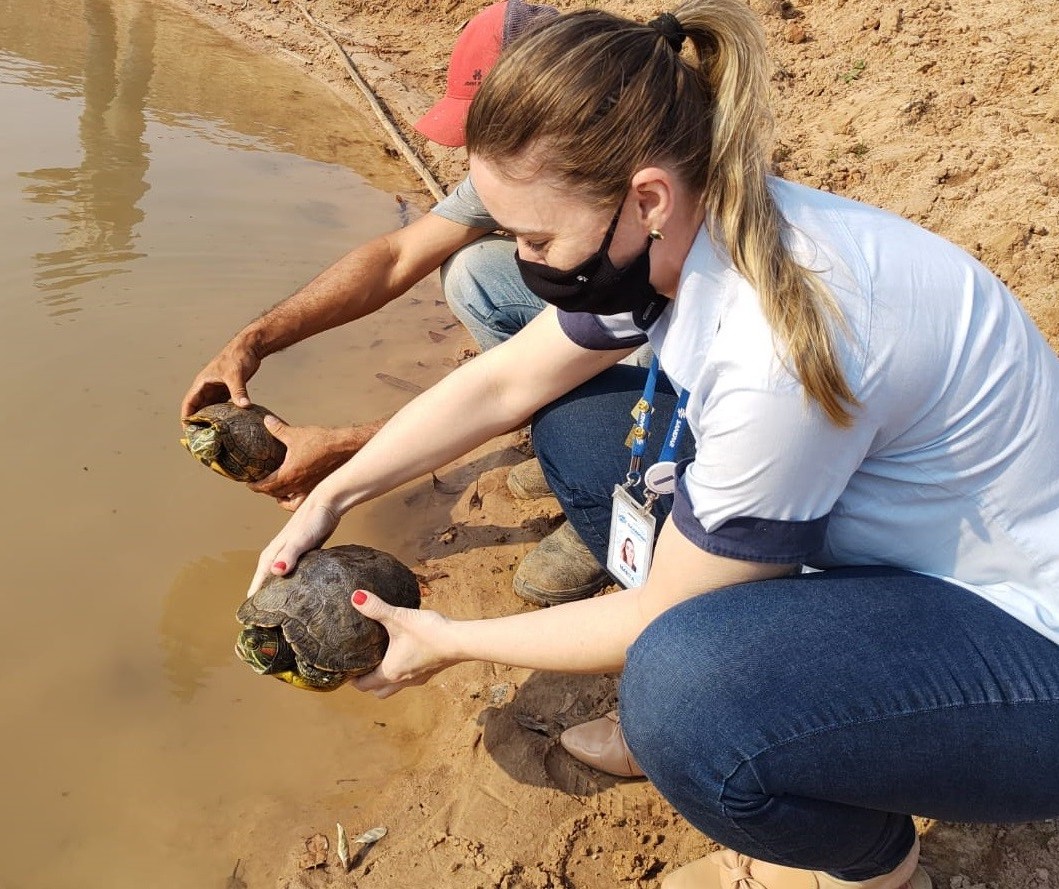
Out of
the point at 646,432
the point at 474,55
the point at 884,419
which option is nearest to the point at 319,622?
the point at 646,432

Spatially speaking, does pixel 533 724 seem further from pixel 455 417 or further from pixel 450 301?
pixel 450 301

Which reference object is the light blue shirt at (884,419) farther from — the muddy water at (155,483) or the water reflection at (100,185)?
the water reflection at (100,185)

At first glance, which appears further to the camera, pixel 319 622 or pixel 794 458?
pixel 319 622

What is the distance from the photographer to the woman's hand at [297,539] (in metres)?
2.66

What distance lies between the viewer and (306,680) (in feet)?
8.52

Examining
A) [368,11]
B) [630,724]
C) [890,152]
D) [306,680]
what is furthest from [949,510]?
[368,11]

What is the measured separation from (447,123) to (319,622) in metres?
1.81

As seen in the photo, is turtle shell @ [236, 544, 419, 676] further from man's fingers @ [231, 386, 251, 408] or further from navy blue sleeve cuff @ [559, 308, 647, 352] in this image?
navy blue sleeve cuff @ [559, 308, 647, 352]

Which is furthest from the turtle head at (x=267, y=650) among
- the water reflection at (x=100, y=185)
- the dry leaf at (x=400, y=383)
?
the water reflection at (x=100, y=185)

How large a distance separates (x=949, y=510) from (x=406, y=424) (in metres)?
1.50

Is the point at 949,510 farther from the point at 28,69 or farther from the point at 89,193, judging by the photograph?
the point at 28,69

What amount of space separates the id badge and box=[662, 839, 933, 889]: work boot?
701 mm

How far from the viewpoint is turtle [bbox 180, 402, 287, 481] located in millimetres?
3162

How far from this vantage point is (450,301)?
11.9 ft
